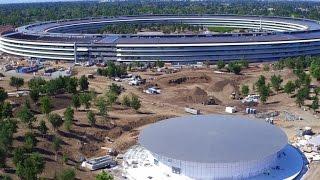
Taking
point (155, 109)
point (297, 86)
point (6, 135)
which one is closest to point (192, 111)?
point (155, 109)

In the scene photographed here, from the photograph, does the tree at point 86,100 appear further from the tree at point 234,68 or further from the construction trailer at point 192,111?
the tree at point 234,68

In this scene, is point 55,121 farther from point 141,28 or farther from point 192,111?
point 141,28

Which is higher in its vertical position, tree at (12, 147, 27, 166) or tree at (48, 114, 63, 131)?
tree at (48, 114, 63, 131)

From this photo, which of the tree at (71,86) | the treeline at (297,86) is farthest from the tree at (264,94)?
the tree at (71,86)

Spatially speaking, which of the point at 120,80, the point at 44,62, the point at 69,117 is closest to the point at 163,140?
the point at 69,117

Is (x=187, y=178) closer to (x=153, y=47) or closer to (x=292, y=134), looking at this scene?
(x=292, y=134)

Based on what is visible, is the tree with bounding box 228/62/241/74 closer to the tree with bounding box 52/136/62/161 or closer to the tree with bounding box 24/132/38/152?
the tree with bounding box 52/136/62/161

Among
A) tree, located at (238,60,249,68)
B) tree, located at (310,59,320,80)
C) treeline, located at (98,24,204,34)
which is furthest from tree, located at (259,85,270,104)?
treeline, located at (98,24,204,34)
